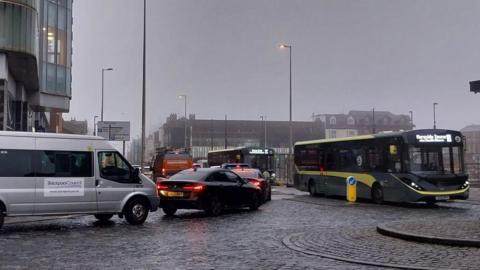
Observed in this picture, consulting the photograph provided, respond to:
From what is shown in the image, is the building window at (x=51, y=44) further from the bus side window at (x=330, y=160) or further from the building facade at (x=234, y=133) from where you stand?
the building facade at (x=234, y=133)

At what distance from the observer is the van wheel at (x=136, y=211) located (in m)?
15.7

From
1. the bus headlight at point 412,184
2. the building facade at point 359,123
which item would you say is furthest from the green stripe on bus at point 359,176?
the building facade at point 359,123

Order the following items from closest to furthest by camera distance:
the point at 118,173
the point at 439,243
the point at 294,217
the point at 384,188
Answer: the point at 439,243 → the point at 118,173 → the point at 294,217 → the point at 384,188

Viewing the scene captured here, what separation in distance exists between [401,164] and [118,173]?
10847 millimetres

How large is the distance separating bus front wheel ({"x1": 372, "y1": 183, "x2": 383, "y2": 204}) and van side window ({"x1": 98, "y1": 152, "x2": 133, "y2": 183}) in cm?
1109

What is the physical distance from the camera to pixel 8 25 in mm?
26656

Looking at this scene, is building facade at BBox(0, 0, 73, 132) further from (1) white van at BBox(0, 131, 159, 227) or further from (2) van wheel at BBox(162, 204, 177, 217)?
(1) white van at BBox(0, 131, 159, 227)

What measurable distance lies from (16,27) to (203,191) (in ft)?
46.7

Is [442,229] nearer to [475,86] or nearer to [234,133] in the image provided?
[475,86]

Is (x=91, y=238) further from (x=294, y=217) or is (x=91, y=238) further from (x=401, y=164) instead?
(x=401, y=164)

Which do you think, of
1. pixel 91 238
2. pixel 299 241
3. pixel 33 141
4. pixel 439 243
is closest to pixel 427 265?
pixel 439 243

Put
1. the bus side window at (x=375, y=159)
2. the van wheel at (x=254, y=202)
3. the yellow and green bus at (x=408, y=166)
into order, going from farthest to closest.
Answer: the bus side window at (x=375, y=159) < the yellow and green bus at (x=408, y=166) < the van wheel at (x=254, y=202)

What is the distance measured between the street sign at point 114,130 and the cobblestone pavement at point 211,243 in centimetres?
1643

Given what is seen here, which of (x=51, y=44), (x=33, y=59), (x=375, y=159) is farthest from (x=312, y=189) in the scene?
(x=51, y=44)
